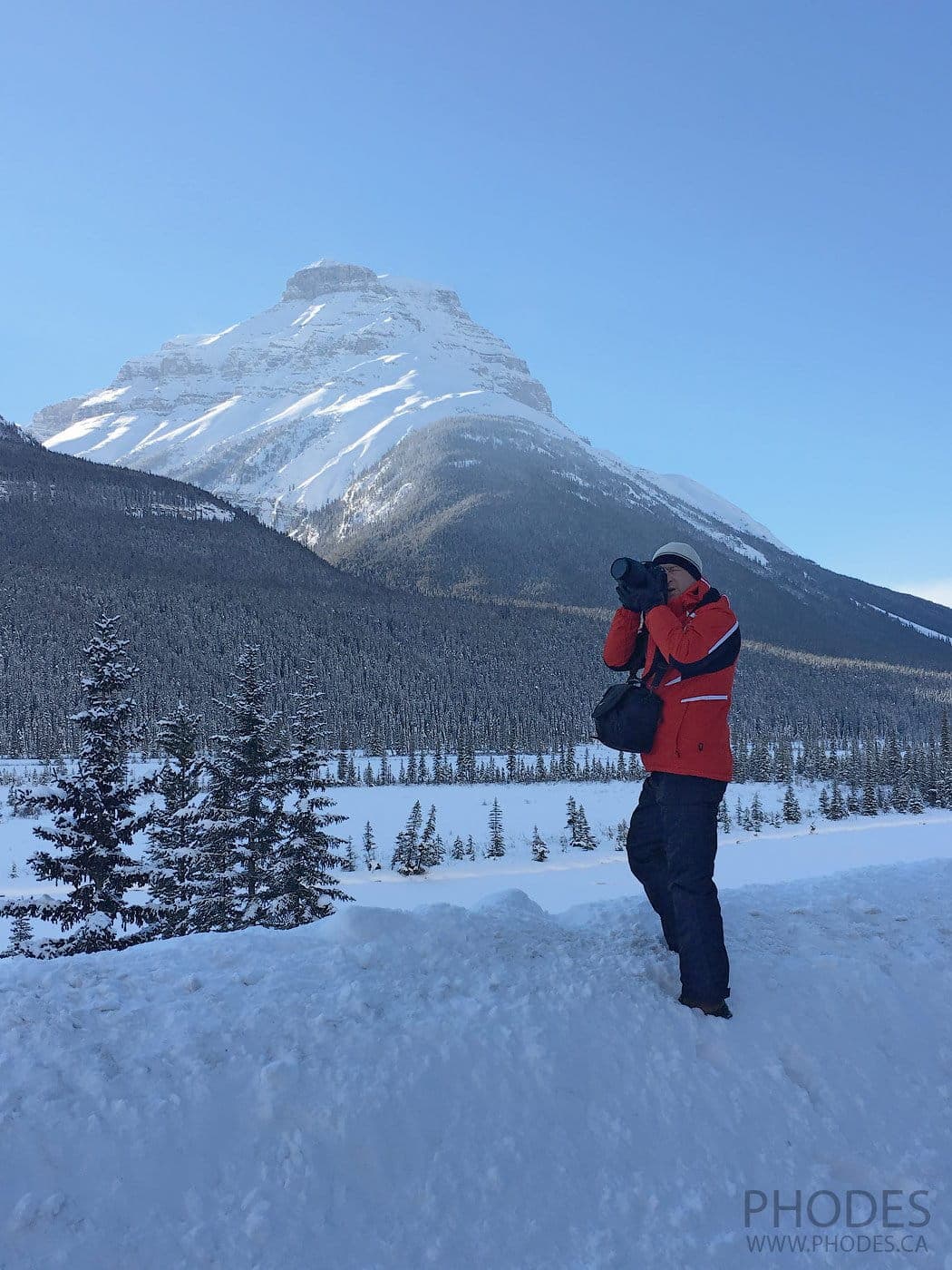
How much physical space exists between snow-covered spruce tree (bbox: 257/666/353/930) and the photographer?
12.7 m

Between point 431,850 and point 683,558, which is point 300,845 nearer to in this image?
point 683,558

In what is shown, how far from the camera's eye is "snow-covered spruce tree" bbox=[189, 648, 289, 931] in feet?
54.6

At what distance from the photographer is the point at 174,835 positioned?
18391mm

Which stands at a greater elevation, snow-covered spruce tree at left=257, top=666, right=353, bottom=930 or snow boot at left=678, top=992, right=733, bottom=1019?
snow boot at left=678, top=992, right=733, bottom=1019

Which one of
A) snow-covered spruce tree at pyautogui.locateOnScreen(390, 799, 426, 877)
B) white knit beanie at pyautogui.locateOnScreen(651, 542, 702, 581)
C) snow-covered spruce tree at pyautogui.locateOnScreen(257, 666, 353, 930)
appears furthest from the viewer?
snow-covered spruce tree at pyautogui.locateOnScreen(390, 799, 426, 877)

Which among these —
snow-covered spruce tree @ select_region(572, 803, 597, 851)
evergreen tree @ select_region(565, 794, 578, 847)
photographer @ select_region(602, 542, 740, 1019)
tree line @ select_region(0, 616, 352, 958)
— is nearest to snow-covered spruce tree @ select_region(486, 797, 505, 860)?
evergreen tree @ select_region(565, 794, 578, 847)

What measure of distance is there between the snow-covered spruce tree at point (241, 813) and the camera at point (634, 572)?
45.0 ft

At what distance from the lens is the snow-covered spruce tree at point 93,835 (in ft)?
40.7

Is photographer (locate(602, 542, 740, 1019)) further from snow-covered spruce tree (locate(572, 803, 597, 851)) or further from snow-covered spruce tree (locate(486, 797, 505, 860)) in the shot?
snow-covered spruce tree (locate(572, 803, 597, 851))

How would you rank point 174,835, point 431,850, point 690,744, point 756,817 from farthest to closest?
point 756,817
point 431,850
point 174,835
point 690,744

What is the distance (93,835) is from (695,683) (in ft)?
40.3

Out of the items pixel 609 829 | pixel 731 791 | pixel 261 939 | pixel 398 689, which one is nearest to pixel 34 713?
pixel 398 689

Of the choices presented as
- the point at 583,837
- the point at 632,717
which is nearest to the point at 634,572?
the point at 632,717

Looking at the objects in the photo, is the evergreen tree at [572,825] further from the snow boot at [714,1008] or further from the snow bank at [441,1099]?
the snow boot at [714,1008]
